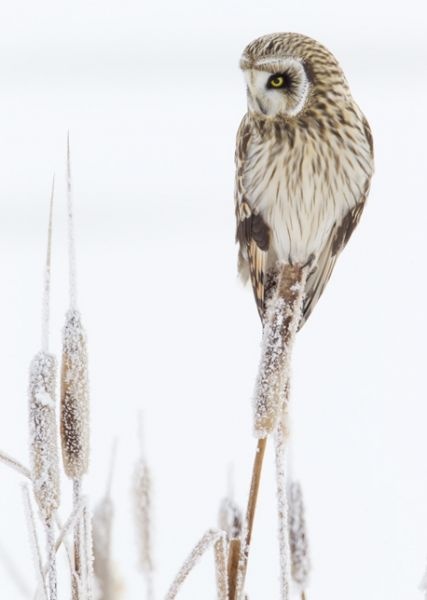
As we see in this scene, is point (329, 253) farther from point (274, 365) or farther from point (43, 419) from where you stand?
point (43, 419)

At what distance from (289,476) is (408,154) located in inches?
242

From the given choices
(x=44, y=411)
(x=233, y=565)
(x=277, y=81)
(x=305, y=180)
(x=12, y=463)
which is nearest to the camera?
(x=44, y=411)

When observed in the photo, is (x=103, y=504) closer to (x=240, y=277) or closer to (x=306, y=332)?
(x=240, y=277)

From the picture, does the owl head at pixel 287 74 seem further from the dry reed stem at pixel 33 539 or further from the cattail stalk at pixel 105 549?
the dry reed stem at pixel 33 539

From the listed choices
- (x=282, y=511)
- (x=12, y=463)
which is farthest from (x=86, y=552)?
(x=282, y=511)

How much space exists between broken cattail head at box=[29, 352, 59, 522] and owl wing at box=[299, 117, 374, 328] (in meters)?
1.15

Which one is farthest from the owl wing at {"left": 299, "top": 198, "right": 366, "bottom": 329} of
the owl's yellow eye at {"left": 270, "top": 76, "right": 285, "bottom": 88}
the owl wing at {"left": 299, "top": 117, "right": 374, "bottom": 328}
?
the owl's yellow eye at {"left": 270, "top": 76, "right": 285, "bottom": 88}

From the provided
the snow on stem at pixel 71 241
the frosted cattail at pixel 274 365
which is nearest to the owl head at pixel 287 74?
the frosted cattail at pixel 274 365

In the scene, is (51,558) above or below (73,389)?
below

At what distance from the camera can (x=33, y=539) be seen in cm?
168

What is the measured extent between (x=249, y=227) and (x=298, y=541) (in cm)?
95

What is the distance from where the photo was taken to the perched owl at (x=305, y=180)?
264 centimetres

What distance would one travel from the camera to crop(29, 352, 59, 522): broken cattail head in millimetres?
1551

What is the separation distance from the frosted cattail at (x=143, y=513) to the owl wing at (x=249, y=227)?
77 cm
